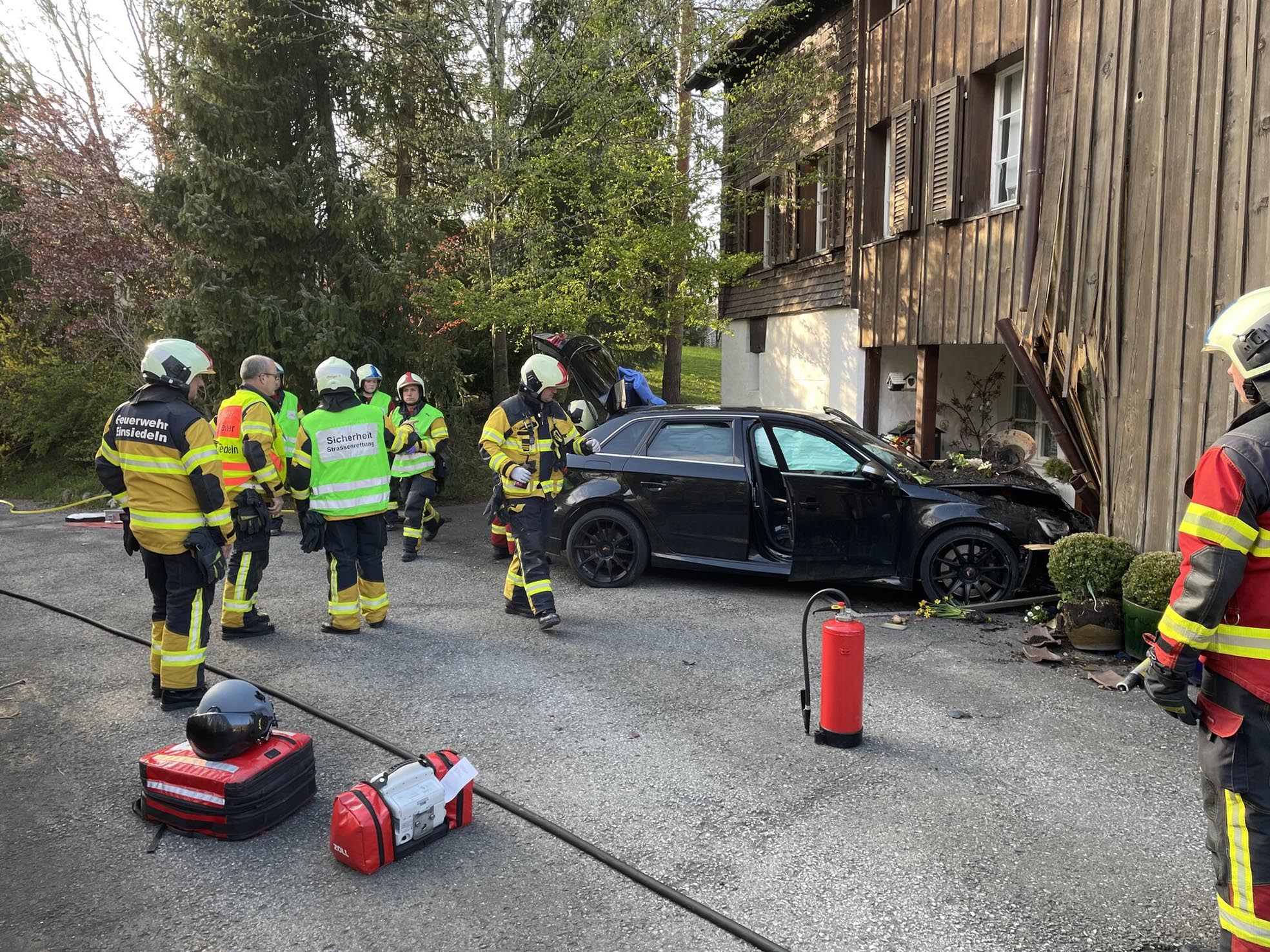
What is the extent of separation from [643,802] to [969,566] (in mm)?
3790

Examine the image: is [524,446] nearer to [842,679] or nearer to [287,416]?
[287,416]

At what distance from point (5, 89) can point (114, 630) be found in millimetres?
14228

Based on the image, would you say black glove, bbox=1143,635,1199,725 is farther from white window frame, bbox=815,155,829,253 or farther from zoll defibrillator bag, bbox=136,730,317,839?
white window frame, bbox=815,155,829,253

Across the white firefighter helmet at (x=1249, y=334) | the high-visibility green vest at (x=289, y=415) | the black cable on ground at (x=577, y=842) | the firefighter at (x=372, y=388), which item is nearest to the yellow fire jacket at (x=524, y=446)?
the high-visibility green vest at (x=289, y=415)

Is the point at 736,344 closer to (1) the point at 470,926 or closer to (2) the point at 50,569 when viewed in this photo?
(2) the point at 50,569

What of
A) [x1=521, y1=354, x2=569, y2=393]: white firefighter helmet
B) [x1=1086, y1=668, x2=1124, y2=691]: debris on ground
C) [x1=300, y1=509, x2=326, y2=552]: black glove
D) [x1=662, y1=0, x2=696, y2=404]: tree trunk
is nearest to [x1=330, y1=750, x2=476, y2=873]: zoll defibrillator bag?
[x1=300, y1=509, x2=326, y2=552]: black glove

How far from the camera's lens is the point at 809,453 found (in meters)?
6.89

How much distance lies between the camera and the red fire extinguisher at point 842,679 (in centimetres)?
411

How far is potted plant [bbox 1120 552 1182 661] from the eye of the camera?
17.3 feet

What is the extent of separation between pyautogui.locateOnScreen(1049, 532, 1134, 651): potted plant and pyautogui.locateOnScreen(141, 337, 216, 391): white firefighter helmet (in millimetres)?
5478

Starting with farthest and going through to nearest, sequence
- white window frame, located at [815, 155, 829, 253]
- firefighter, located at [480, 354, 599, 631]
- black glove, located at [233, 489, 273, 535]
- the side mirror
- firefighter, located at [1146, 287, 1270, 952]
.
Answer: white window frame, located at [815, 155, 829, 253]
the side mirror
firefighter, located at [480, 354, 599, 631]
black glove, located at [233, 489, 273, 535]
firefighter, located at [1146, 287, 1270, 952]

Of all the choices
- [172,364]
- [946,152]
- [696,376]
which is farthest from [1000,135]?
[696,376]

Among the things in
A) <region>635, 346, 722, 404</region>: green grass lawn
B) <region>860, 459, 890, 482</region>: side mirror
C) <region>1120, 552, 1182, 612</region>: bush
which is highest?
<region>635, 346, 722, 404</region>: green grass lawn

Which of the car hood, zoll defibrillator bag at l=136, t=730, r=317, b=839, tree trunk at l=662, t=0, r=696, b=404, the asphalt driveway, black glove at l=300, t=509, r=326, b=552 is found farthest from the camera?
tree trunk at l=662, t=0, r=696, b=404
